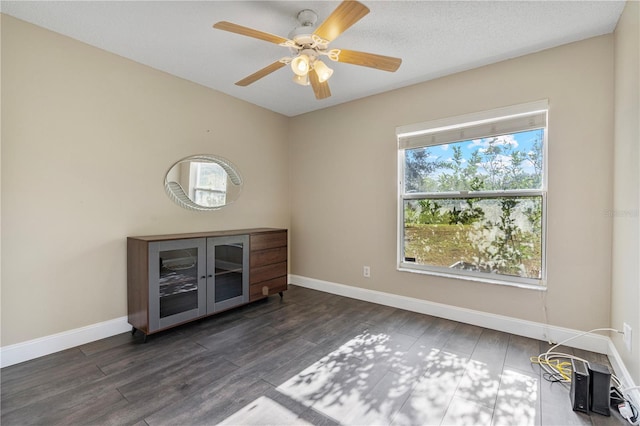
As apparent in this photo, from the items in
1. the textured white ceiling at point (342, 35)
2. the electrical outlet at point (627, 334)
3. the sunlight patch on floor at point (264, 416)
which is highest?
the textured white ceiling at point (342, 35)

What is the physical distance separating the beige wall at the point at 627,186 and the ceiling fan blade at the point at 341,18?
5.42ft

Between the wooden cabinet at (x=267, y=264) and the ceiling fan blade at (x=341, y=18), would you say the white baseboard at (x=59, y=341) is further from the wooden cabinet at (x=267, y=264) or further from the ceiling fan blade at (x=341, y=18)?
the ceiling fan blade at (x=341, y=18)

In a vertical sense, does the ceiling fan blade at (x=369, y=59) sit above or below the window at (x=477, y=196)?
above

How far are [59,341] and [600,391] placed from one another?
3.67 m

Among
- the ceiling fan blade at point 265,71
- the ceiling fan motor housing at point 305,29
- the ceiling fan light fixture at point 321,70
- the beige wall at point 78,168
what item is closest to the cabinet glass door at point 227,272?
the beige wall at point 78,168

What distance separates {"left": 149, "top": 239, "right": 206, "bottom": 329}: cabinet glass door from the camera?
2383mm

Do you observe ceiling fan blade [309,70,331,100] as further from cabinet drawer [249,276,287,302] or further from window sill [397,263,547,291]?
cabinet drawer [249,276,287,302]

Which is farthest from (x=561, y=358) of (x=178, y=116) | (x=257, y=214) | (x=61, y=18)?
(x=61, y=18)

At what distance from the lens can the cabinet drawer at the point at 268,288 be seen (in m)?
3.19

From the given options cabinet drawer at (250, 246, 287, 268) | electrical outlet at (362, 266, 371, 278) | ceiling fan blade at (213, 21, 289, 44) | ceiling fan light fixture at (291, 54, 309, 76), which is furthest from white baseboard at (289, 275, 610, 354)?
ceiling fan blade at (213, 21, 289, 44)

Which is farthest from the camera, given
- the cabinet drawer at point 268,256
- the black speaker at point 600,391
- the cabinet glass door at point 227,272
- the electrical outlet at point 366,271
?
the electrical outlet at point 366,271

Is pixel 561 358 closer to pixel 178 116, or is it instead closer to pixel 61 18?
pixel 178 116

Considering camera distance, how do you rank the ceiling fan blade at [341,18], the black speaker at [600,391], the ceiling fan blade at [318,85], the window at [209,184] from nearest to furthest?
1. the ceiling fan blade at [341,18]
2. the black speaker at [600,391]
3. the ceiling fan blade at [318,85]
4. the window at [209,184]

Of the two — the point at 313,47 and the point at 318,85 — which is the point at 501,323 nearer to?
the point at 318,85
